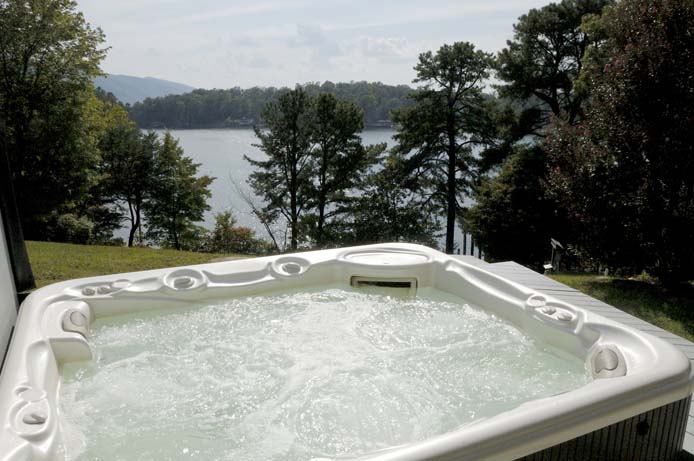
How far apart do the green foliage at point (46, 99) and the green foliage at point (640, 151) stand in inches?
274

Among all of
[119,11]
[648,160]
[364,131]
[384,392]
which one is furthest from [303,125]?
[384,392]

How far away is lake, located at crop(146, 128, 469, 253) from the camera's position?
13094 mm

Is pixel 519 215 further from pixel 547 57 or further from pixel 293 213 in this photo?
pixel 293 213

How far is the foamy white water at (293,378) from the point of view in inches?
69.2

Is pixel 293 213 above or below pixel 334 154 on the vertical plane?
below

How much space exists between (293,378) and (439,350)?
2.37ft

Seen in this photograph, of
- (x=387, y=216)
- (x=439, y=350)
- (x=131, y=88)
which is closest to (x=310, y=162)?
(x=387, y=216)

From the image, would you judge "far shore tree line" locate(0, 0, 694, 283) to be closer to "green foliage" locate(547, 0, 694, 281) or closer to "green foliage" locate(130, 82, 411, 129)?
"green foliage" locate(547, 0, 694, 281)

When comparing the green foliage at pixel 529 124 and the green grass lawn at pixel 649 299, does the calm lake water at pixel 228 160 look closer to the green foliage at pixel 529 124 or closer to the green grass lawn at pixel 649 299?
the green foliage at pixel 529 124

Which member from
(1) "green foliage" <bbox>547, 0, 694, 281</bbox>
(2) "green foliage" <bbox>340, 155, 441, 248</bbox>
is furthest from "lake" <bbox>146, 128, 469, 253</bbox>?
(1) "green foliage" <bbox>547, 0, 694, 281</bbox>

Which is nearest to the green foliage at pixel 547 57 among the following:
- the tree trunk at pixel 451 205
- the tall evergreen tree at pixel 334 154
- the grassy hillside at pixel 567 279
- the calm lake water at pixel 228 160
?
the tree trunk at pixel 451 205

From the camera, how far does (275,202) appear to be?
41.0 feet

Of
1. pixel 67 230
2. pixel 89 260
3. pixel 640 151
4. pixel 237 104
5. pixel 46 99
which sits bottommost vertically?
pixel 67 230

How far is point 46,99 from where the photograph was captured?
7570mm
